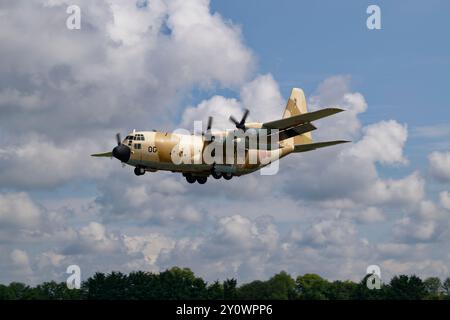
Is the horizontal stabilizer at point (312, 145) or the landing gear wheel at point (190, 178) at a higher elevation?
the horizontal stabilizer at point (312, 145)

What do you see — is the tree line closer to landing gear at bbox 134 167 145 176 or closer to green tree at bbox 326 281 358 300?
green tree at bbox 326 281 358 300

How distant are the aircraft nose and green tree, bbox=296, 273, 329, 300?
3675 inches

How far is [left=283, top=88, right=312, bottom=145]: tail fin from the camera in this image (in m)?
73.7

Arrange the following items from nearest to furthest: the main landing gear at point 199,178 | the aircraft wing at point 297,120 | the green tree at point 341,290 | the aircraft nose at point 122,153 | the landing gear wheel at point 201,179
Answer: the aircraft wing at point 297,120 < the aircraft nose at point 122,153 < the main landing gear at point 199,178 < the landing gear wheel at point 201,179 < the green tree at point 341,290

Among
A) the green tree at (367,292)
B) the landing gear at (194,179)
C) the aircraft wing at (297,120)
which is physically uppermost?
the aircraft wing at (297,120)

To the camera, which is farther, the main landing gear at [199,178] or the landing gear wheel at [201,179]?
the landing gear wheel at [201,179]

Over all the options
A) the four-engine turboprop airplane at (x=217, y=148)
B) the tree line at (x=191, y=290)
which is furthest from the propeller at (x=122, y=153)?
the tree line at (x=191, y=290)

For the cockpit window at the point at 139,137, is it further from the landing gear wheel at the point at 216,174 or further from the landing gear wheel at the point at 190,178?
the landing gear wheel at the point at 190,178

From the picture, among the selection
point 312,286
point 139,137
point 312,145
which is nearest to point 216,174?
point 139,137

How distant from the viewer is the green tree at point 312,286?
150325mm

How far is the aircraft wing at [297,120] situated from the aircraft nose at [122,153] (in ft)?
39.9

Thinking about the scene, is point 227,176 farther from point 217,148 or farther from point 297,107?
point 297,107
